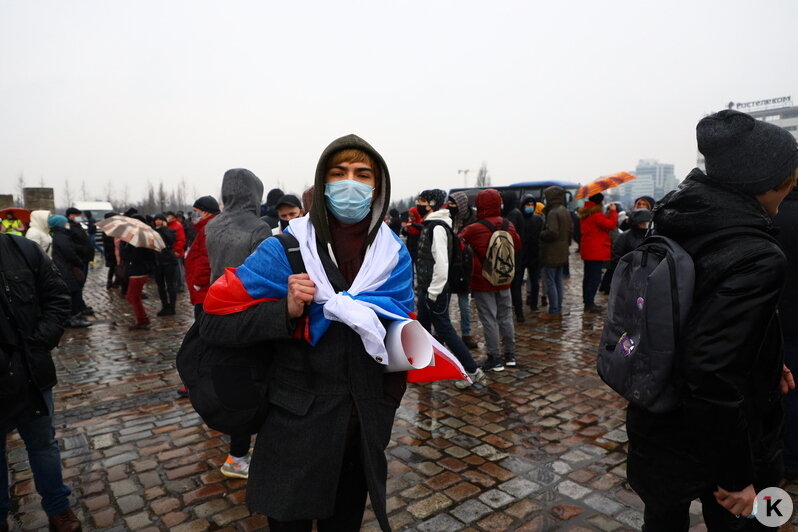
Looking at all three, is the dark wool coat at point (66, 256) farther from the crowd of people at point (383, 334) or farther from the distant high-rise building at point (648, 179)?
the distant high-rise building at point (648, 179)

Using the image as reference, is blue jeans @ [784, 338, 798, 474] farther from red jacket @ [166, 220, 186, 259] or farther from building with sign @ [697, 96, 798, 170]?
building with sign @ [697, 96, 798, 170]

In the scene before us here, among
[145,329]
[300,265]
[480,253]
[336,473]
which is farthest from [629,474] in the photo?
[145,329]

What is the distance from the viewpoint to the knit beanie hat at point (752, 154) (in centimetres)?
180

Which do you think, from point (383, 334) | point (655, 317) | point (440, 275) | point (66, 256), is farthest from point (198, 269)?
point (66, 256)

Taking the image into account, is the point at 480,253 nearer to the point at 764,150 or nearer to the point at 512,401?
the point at 512,401

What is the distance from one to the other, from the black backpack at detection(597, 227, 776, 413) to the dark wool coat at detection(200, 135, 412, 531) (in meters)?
0.97

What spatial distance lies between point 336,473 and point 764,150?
6.47ft

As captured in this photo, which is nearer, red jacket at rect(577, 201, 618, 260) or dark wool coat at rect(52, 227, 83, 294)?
dark wool coat at rect(52, 227, 83, 294)

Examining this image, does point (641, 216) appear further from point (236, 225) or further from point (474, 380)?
point (236, 225)

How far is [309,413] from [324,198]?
32.8 inches

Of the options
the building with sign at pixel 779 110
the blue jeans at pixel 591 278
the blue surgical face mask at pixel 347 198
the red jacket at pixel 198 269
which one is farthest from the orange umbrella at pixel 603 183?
the building with sign at pixel 779 110

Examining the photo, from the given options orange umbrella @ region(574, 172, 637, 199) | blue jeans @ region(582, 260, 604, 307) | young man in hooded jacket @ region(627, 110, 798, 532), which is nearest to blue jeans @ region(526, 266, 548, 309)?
blue jeans @ region(582, 260, 604, 307)

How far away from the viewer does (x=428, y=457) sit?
3.92m

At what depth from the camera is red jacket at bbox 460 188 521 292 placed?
571 centimetres
